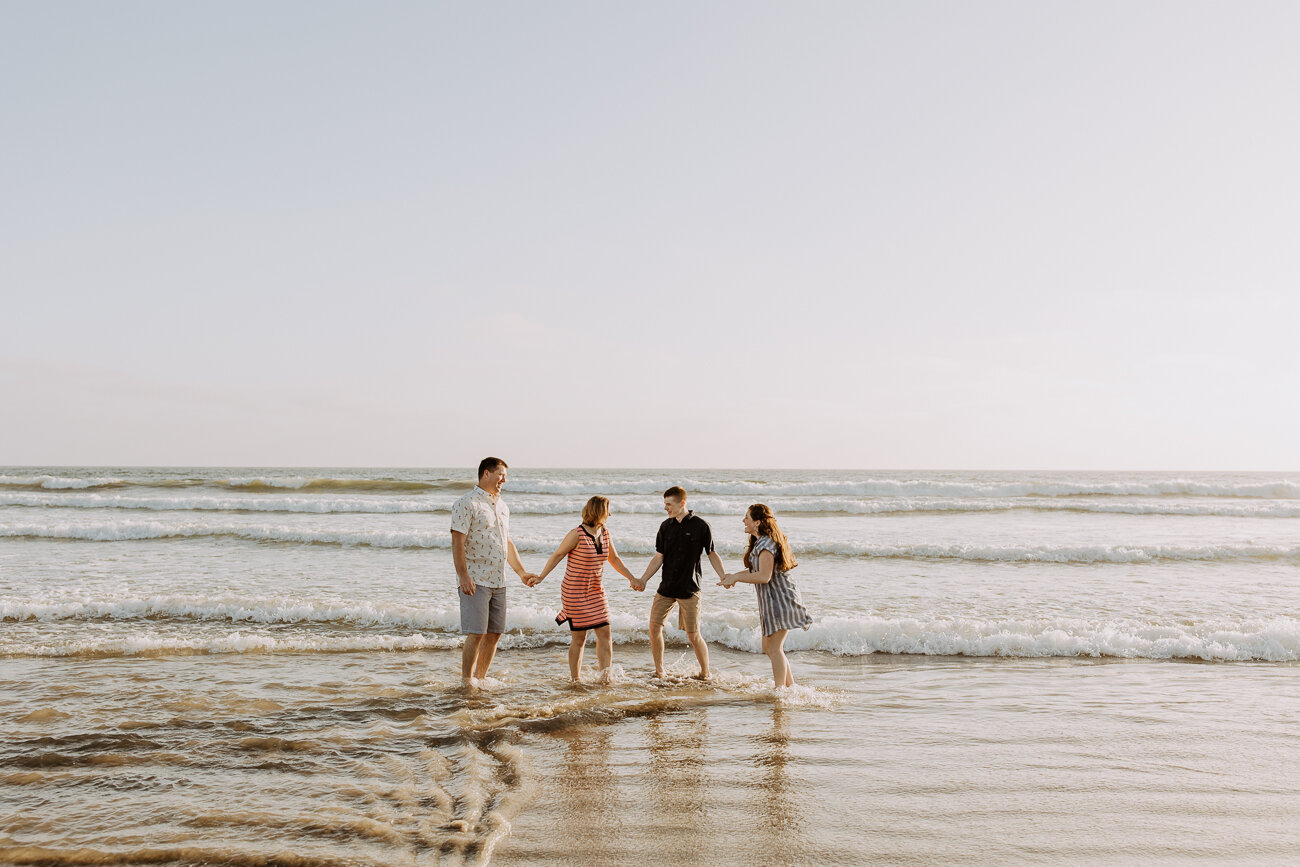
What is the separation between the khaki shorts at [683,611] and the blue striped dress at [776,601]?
2.83ft

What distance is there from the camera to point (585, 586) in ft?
23.6

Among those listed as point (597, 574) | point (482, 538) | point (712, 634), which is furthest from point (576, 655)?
point (712, 634)

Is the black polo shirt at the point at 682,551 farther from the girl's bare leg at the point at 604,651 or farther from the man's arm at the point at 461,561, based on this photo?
the man's arm at the point at 461,561

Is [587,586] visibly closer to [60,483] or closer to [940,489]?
[940,489]

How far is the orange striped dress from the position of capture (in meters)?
7.18

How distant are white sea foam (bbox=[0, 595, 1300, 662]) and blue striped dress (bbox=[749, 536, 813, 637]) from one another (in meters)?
2.25

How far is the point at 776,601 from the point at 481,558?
2.73m

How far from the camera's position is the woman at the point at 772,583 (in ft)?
21.7

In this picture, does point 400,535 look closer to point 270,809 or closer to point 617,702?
point 617,702

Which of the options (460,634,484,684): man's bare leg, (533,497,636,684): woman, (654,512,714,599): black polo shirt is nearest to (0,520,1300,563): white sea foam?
(654,512,714,599): black polo shirt

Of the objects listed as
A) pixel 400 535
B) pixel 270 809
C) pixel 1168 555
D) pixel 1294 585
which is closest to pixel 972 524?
pixel 1168 555

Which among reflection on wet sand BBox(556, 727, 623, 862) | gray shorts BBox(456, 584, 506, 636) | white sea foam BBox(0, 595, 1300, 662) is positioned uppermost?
gray shorts BBox(456, 584, 506, 636)

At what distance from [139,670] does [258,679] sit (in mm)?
1386

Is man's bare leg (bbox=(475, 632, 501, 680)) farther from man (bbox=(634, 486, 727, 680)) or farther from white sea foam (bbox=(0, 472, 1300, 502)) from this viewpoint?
white sea foam (bbox=(0, 472, 1300, 502))
